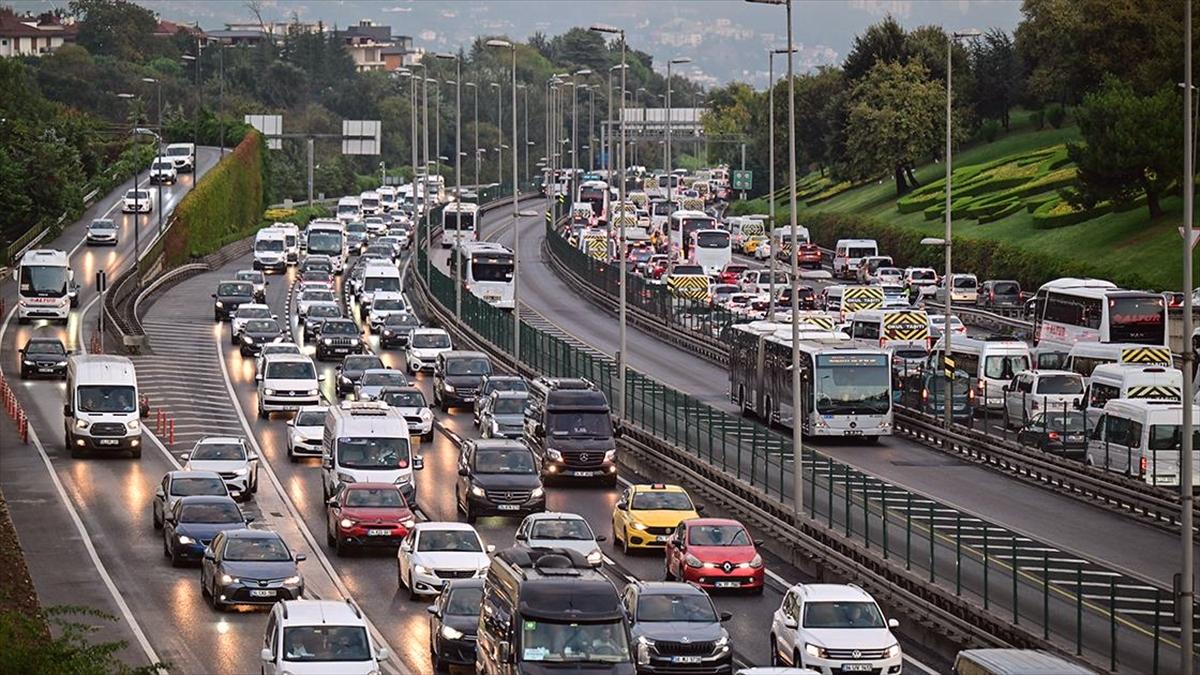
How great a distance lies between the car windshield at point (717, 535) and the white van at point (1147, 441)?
12.8 meters

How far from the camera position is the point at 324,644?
3047 centimetres

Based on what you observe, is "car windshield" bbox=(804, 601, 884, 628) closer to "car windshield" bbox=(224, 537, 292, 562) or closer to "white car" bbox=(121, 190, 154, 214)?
"car windshield" bbox=(224, 537, 292, 562)

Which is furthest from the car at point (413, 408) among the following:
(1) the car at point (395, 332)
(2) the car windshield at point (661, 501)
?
(1) the car at point (395, 332)

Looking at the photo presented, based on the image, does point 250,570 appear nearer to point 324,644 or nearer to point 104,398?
point 324,644

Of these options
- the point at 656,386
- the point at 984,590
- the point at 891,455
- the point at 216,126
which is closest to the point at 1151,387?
the point at 891,455

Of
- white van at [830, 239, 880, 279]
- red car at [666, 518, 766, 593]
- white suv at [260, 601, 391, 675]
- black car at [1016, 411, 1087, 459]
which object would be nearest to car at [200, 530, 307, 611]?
white suv at [260, 601, 391, 675]

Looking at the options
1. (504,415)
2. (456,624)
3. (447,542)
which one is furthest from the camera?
(504,415)

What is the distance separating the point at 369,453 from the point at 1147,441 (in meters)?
16.9

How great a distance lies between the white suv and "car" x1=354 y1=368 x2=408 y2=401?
3284cm

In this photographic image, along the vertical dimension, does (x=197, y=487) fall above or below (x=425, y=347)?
above

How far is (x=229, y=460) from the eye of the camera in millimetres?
50781

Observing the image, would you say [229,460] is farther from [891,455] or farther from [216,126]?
[216,126]

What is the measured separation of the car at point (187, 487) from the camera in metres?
45.2

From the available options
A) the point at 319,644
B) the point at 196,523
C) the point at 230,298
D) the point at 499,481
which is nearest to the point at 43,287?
the point at 230,298
